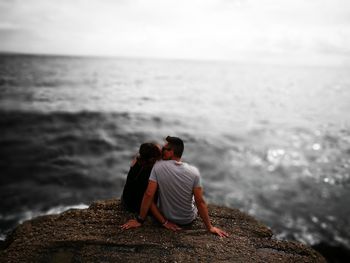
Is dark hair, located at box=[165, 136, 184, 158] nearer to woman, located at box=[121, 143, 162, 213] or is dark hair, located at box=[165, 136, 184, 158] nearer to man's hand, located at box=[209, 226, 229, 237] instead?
woman, located at box=[121, 143, 162, 213]

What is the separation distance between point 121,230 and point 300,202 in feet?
35.9

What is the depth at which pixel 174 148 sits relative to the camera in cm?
452

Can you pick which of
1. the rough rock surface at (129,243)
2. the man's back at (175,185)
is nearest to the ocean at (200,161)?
the rough rock surface at (129,243)

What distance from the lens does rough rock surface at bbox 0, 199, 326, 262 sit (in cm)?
421

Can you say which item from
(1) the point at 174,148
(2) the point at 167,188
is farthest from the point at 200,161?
(1) the point at 174,148

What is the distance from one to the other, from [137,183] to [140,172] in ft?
0.74

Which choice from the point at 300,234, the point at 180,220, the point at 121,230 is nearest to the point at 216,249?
the point at 180,220

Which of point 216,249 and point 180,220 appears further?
point 180,220

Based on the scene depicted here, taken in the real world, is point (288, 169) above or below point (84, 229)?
below

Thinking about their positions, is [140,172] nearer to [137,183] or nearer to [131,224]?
[137,183]

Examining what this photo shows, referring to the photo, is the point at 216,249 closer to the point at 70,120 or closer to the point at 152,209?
the point at 152,209

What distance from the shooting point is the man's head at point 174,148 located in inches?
177

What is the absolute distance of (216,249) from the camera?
4.56 metres

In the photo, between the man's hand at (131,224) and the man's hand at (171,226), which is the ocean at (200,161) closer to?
the man's hand at (131,224)
